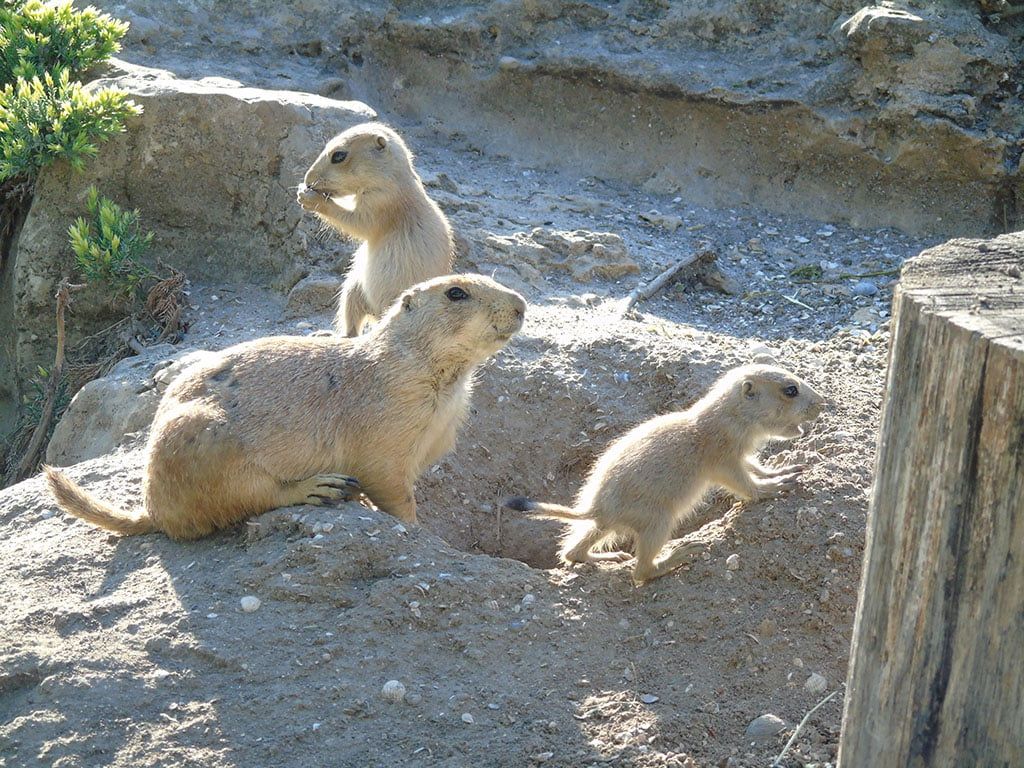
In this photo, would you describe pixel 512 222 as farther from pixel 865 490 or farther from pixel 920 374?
pixel 920 374

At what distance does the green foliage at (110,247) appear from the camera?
8.80 metres

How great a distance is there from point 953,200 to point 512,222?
11.9 feet

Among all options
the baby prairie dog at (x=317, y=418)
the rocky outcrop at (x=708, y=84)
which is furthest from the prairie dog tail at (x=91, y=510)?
the rocky outcrop at (x=708, y=84)

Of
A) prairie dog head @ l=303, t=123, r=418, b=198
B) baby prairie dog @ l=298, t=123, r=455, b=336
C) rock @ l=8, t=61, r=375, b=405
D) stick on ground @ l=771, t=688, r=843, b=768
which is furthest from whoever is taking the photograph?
rock @ l=8, t=61, r=375, b=405

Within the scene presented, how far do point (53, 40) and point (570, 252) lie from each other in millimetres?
4766

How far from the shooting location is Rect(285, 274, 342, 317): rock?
28.1 feet

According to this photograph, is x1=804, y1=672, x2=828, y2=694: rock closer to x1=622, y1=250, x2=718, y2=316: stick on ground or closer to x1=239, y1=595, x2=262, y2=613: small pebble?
x1=239, y1=595, x2=262, y2=613: small pebble

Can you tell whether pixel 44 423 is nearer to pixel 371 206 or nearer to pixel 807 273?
pixel 371 206

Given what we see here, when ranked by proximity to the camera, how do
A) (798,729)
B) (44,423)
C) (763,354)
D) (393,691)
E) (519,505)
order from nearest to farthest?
(798,729) < (393,691) < (519,505) < (763,354) < (44,423)

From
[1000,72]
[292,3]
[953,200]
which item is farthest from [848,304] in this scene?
[292,3]

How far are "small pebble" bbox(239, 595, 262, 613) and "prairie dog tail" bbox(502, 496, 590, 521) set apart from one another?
1.18 m

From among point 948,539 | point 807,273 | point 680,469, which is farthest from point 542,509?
point 807,273

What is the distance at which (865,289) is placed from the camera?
28.4ft

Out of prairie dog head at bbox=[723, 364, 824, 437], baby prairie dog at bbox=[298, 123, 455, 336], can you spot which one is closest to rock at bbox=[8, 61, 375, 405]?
baby prairie dog at bbox=[298, 123, 455, 336]
